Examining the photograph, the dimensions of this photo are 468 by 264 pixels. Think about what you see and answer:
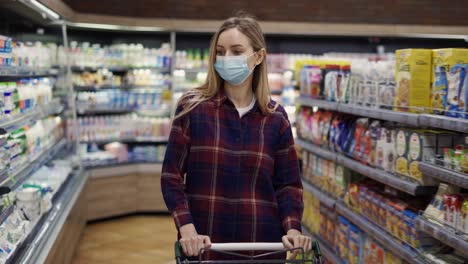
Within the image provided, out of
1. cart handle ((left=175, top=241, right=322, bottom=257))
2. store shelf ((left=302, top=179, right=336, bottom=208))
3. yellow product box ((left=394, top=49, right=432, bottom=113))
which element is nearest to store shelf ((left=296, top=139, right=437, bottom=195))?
store shelf ((left=302, top=179, right=336, bottom=208))

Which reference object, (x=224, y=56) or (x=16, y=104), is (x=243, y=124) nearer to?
(x=224, y=56)

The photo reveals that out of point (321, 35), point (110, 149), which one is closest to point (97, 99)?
point (110, 149)

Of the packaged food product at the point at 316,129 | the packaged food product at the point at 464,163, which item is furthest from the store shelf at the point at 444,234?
the packaged food product at the point at 316,129

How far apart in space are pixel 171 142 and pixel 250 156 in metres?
0.33

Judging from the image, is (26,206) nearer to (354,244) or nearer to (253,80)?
(354,244)

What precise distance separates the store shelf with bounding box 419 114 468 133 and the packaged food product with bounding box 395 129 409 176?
12.5 inches

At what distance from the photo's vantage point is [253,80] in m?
2.97

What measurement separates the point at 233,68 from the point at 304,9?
275 inches

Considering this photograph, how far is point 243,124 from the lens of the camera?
2842 mm

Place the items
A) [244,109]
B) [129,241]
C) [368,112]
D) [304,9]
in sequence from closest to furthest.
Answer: [244,109]
[368,112]
[129,241]
[304,9]

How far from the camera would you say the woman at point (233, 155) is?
2.78m

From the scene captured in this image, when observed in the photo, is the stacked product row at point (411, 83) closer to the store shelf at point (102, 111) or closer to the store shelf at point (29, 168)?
the store shelf at point (29, 168)

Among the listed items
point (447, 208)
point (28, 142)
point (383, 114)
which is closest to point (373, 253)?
point (383, 114)

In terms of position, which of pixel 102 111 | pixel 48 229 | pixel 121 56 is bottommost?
pixel 48 229
